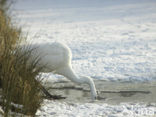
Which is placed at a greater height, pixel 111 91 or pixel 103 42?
pixel 103 42

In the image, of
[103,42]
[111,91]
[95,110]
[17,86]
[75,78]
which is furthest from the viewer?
[103,42]

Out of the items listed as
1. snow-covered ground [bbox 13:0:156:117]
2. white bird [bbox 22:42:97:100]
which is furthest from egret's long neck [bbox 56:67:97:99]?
snow-covered ground [bbox 13:0:156:117]

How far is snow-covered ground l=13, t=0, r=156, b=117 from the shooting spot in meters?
5.70

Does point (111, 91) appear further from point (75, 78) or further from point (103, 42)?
point (103, 42)

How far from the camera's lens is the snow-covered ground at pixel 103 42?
570 centimetres

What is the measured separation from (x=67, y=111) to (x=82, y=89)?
6.41 ft

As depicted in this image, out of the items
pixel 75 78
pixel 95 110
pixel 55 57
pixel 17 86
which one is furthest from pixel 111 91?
pixel 17 86

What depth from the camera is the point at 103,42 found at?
1304cm

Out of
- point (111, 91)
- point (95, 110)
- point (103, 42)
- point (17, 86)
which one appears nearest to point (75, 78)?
point (111, 91)

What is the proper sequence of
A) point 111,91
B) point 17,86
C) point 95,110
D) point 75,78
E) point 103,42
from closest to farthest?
point 17,86
point 95,110
point 75,78
point 111,91
point 103,42

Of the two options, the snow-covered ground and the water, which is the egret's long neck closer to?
the water

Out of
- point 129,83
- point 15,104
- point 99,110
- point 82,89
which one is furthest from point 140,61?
point 15,104

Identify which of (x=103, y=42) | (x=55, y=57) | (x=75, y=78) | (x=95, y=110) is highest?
(x=103, y=42)

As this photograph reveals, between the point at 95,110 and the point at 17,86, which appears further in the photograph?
the point at 95,110
